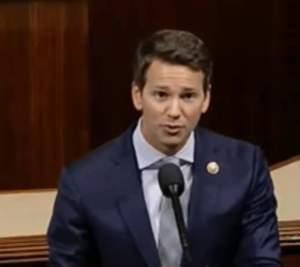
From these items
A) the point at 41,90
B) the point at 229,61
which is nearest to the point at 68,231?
the point at 41,90

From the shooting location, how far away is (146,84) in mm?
1926

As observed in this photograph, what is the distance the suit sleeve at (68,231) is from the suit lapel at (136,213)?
0.24 feet

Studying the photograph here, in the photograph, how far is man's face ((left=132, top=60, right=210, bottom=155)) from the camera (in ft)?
6.20

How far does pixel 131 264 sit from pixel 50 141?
4.61 feet

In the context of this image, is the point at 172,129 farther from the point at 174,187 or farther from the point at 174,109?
the point at 174,187

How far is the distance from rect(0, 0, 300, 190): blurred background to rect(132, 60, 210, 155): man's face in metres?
1.37

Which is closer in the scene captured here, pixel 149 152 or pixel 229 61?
pixel 149 152

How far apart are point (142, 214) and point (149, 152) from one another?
0.34 ft

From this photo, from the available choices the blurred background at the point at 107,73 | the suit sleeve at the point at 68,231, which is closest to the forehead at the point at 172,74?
the suit sleeve at the point at 68,231

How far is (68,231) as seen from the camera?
1.95 meters

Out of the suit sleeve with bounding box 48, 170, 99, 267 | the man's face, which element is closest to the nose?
the man's face

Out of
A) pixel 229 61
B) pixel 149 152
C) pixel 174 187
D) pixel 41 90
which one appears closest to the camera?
pixel 174 187

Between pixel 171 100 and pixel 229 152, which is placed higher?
pixel 171 100

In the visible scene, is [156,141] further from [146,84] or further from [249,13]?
[249,13]
